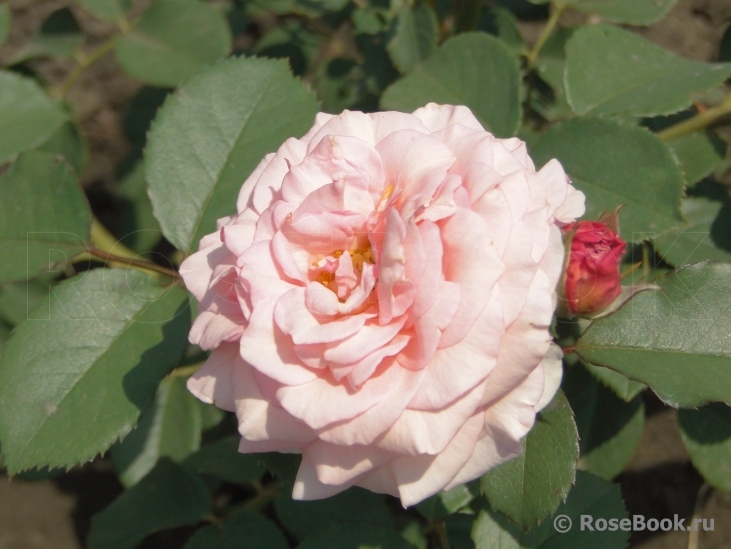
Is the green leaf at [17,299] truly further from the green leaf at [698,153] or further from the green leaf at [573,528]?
the green leaf at [698,153]

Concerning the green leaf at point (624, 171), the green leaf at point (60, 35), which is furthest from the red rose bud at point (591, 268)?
the green leaf at point (60, 35)

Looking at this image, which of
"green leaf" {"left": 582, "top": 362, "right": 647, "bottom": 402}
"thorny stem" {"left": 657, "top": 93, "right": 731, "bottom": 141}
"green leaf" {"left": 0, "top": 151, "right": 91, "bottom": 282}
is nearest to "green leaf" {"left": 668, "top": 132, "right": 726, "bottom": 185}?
"thorny stem" {"left": 657, "top": 93, "right": 731, "bottom": 141}

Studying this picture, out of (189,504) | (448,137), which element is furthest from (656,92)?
(189,504)

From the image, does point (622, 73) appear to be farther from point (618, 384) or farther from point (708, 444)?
point (708, 444)

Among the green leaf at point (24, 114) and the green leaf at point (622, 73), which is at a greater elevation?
the green leaf at point (622, 73)

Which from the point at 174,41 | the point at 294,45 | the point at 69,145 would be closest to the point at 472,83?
the point at 174,41

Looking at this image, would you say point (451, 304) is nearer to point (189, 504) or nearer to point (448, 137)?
point (448, 137)

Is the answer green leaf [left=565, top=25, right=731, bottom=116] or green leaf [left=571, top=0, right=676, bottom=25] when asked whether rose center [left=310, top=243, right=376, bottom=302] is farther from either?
green leaf [left=571, top=0, right=676, bottom=25]
